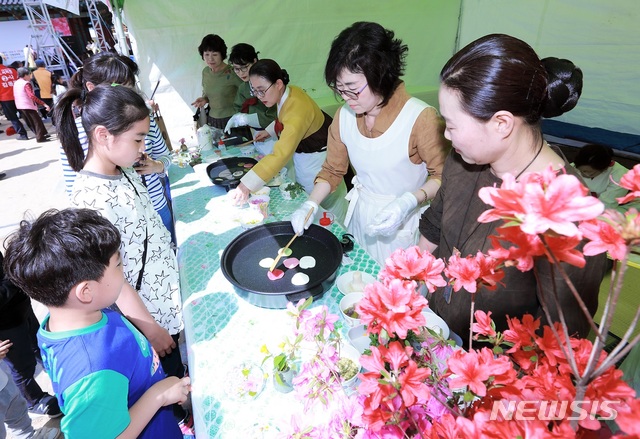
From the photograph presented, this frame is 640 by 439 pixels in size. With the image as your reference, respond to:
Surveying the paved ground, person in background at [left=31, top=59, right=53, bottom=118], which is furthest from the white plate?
person in background at [left=31, top=59, right=53, bottom=118]

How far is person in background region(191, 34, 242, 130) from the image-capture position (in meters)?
3.59

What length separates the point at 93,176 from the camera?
1.33m

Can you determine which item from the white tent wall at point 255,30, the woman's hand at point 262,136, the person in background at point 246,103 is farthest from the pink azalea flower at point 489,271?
the white tent wall at point 255,30

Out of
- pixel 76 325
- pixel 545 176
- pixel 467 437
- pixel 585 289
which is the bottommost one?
pixel 76 325

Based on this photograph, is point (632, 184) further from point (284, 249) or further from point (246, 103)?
point (246, 103)

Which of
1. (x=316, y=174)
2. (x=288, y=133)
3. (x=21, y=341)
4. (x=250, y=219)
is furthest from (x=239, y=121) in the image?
(x=21, y=341)

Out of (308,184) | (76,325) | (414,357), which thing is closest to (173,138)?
(308,184)

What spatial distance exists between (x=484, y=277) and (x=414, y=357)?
0.64 ft

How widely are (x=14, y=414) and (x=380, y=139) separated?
2.25 m

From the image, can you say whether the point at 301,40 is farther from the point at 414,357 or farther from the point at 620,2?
the point at 414,357

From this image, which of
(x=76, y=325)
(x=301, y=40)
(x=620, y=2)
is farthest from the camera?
(x=301, y=40)

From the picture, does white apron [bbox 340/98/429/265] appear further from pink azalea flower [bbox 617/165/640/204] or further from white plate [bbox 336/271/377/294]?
pink azalea flower [bbox 617/165/640/204]

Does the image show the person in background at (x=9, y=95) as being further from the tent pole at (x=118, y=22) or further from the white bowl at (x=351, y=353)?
the white bowl at (x=351, y=353)

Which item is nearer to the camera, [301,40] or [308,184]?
[308,184]
